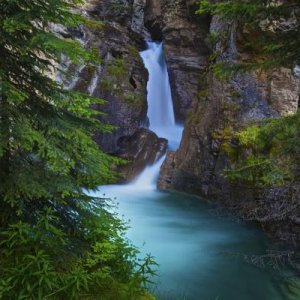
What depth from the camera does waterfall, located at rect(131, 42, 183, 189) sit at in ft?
70.6

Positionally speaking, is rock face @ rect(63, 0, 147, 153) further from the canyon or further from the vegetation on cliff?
the vegetation on cliff

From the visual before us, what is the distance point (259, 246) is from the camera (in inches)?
396

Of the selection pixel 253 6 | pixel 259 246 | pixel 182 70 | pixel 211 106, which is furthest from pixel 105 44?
pixel 253 6

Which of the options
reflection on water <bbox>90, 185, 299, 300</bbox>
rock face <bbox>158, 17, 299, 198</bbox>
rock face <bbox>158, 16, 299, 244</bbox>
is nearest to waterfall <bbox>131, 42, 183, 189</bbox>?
rock face <bbox>158, 17, 299, 198</bbox>

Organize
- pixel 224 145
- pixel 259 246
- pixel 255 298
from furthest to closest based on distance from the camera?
1. pixel 224 145
2. pixel 259 246
3. pixel 255 298

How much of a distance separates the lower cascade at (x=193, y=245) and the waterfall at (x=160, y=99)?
306cm

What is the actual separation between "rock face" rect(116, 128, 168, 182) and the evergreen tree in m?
13.1

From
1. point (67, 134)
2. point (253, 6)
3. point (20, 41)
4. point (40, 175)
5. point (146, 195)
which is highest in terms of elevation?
point (253, 6)

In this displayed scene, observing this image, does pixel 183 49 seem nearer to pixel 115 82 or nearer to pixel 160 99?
pixel 160 99

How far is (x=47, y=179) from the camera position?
438cm

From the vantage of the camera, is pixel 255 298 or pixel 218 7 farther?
pixel 255 298

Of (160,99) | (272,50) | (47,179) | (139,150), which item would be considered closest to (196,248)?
(272,50)

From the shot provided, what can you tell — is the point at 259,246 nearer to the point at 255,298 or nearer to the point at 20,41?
the point at 255,298

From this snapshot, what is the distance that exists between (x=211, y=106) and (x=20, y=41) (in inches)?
471
